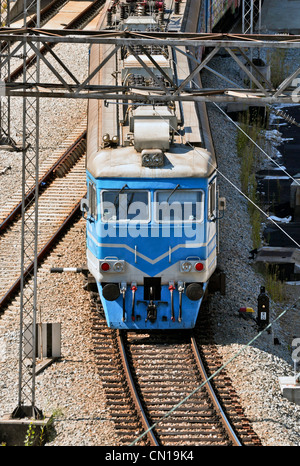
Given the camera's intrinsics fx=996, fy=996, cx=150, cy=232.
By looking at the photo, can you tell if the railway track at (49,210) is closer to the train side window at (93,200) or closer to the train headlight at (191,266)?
the train side window at (93,200)

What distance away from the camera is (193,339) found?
1524cm

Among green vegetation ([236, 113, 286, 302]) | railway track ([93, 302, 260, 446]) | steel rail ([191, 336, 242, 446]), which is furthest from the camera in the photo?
green vegetation ([236, 113, 286, 302])

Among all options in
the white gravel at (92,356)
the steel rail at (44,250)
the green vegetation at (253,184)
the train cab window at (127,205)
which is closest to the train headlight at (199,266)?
the train cab window at (127,205)

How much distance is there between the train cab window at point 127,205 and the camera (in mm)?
14820

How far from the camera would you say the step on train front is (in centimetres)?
1477

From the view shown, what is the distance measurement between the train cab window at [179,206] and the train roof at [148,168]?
0.91 ft

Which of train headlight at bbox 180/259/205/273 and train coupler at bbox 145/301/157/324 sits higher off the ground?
train headlight at bbox 180/259/205/273

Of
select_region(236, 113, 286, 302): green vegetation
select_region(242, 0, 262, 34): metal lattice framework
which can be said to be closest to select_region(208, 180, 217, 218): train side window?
select_region(236, 113, 286, 302): green vegetation

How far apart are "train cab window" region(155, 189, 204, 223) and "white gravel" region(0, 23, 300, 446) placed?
2069 millimetres

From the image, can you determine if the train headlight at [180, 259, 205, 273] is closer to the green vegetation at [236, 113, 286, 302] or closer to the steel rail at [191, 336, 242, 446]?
the steel rail at [191, 336, 242, 446]

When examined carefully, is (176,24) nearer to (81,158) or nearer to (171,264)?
(81,158)

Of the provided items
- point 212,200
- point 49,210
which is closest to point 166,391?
point 212,200
